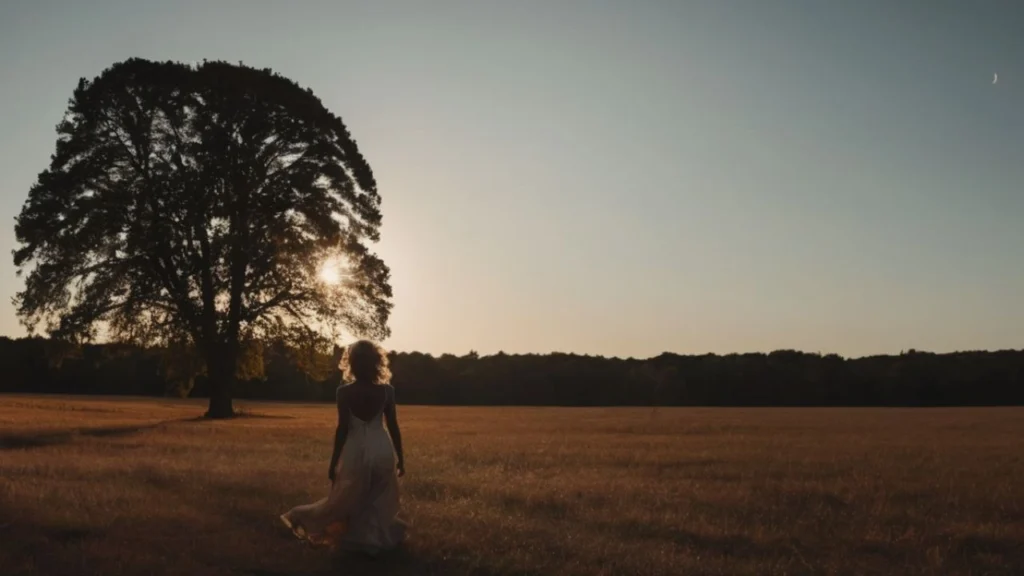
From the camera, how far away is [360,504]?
1112 centimetres

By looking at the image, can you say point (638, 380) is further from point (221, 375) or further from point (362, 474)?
point (362, 474)

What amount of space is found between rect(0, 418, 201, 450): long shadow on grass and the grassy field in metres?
0.17

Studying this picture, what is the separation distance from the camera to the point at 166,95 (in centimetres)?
3691

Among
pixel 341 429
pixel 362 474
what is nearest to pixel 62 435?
pixel 341 429

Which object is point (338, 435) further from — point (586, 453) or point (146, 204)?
point (146, 204)

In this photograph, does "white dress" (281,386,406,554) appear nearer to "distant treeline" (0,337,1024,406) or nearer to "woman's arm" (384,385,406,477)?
"woman's arm" (384,385,406,477)

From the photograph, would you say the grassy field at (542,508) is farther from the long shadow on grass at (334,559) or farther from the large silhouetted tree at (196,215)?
the large silhouetted tree at (196,215)

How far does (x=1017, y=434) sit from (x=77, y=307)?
34913 millimetres

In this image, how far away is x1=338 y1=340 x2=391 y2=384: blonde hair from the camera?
Answer: 1140 centimetres

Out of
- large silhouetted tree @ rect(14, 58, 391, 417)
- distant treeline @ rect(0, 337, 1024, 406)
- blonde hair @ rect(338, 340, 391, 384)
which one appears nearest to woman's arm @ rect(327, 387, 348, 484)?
blonde hair @ rect(338, 340, 391, 384)

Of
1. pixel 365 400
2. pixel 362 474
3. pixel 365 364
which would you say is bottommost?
pixel 362 474

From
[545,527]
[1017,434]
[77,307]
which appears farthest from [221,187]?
[1017,434]

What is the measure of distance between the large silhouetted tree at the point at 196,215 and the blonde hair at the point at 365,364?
1069 inches

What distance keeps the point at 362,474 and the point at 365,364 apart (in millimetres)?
1277
